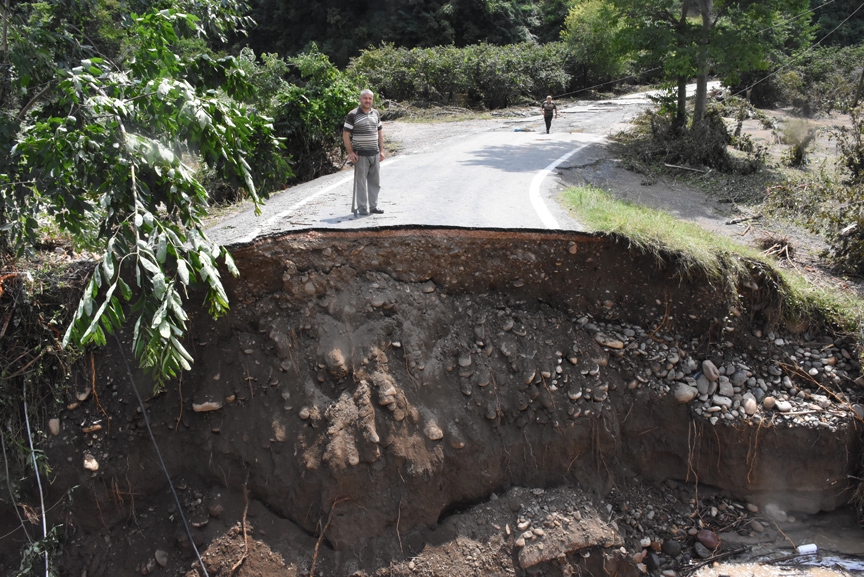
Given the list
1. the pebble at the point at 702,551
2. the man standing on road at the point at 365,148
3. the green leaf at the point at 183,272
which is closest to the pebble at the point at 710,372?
the pebble at the point at 702,551

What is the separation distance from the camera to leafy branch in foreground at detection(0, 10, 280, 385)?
402 centimetres

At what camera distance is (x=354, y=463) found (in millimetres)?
5668

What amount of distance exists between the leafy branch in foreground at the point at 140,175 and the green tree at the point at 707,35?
34.4 feet

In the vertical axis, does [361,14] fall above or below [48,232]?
above

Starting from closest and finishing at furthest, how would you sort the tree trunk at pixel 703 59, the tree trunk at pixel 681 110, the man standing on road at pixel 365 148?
the man standing on road at pixel 365 148 → the tree trunk at pixel 703 59 → the tree trunk at pixel 681 110

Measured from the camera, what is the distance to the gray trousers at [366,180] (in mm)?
6883

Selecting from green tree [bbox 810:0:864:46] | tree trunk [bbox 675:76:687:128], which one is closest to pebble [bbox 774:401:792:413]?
tree trunk [bbox 675:76:687:128]

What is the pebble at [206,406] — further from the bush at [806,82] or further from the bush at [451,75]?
the bush at [806,82]

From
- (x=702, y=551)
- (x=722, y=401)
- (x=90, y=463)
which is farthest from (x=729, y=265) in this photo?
(x=90, y=463)

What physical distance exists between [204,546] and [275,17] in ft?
115

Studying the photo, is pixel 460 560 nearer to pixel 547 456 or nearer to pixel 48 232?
pixel 547 456

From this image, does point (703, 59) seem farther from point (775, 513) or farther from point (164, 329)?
point (164, 329)

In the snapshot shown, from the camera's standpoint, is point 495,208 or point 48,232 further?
point 495,208

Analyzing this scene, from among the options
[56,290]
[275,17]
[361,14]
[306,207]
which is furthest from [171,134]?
[275,17]
